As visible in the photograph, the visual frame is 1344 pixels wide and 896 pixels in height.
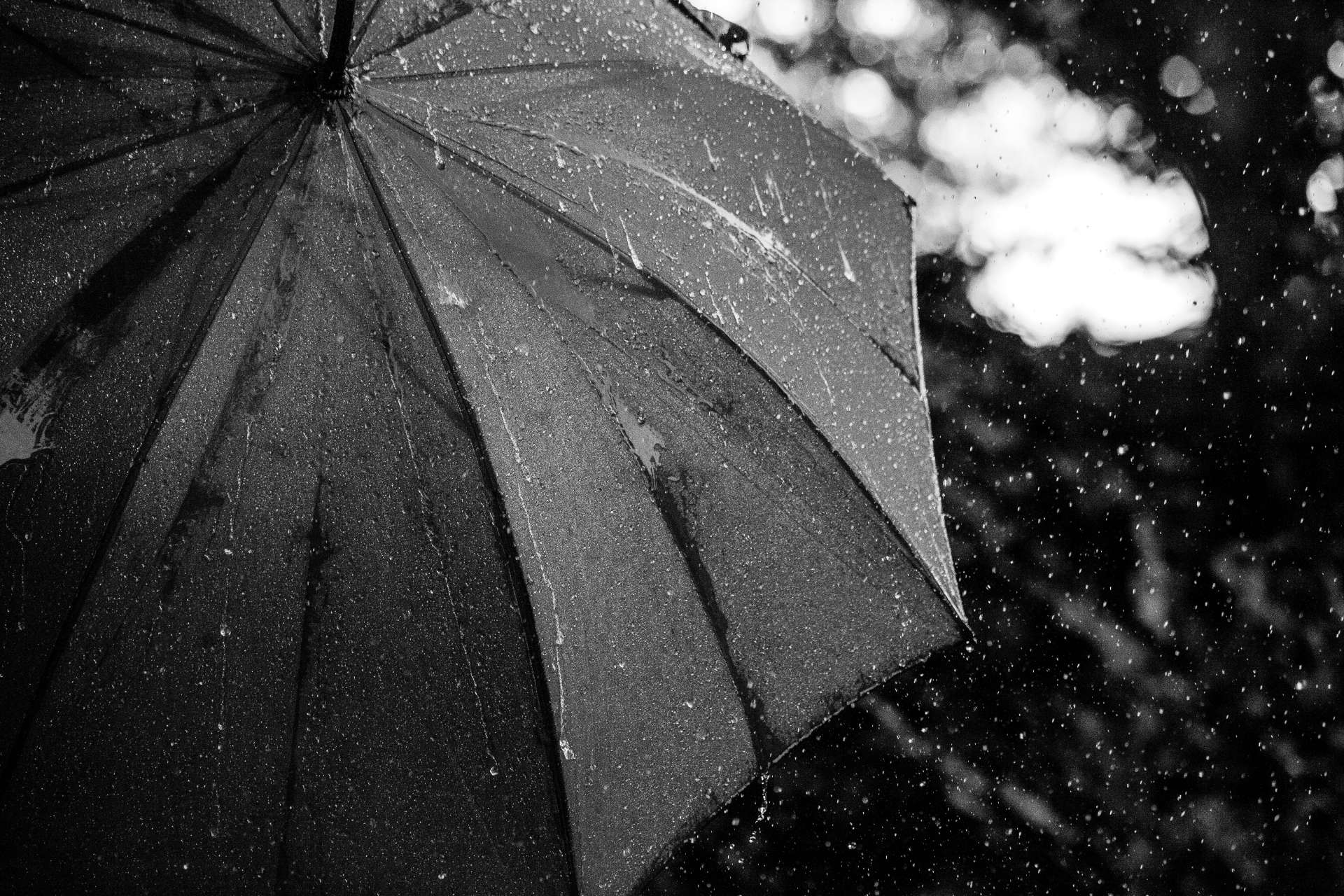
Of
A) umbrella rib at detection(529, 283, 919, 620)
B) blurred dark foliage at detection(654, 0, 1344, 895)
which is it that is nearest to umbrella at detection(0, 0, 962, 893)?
umbrella rib at detection(529, 283, 919, 620)

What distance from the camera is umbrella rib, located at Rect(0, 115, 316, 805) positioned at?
3.38 feet

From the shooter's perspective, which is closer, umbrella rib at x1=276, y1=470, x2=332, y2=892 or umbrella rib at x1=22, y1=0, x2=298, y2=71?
umbrella rib at x1=22, y1=0, x2=298, y2=71

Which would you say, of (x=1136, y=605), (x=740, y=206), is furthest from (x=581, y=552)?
(x=1136, y=605)

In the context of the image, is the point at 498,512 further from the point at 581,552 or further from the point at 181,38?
the point at 181,38

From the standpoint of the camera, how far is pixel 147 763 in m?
1.09

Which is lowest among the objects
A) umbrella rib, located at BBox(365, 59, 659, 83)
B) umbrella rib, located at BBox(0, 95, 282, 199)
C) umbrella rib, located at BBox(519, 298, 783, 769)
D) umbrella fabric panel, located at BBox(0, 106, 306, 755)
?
umbrella rib, located at BBox(519, 298, 783, 769)

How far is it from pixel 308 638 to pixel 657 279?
22.1 inches

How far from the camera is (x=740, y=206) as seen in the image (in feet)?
3.74

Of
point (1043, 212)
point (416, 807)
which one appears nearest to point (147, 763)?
point (416, 807)

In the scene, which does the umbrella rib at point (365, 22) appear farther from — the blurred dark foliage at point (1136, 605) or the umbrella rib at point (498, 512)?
the blurred dark foliage at point (1136, 605)

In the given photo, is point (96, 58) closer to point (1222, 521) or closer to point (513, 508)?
point (513, 508)

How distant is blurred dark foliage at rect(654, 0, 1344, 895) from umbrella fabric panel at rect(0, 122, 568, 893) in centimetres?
251

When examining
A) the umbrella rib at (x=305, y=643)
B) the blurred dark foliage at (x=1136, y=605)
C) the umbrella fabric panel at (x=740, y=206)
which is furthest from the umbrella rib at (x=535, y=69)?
the blurred dark foliage at (x=1136, y=605)

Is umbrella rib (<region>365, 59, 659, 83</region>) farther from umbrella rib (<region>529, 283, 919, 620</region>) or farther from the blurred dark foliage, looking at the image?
the blurred dark foliage
